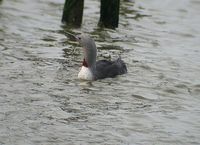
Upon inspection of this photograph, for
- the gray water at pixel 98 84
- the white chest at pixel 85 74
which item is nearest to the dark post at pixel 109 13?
the gray water at pixel 98 84

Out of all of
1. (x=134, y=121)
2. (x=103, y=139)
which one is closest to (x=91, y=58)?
(x=134, y=121)

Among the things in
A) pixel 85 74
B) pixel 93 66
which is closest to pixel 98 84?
pixel 85 74

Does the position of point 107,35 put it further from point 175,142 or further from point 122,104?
point 175,142

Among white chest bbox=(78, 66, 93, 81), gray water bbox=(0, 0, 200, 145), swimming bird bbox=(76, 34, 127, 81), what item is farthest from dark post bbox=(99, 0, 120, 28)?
white chest bbox=(78, 66, 93, 81)

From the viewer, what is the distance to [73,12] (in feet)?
52.1

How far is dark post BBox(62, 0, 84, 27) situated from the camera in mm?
15648

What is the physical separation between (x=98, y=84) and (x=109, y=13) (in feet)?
14.8

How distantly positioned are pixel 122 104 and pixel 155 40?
18.6ft

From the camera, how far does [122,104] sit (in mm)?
10438

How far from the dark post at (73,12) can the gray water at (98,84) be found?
25 centimetres

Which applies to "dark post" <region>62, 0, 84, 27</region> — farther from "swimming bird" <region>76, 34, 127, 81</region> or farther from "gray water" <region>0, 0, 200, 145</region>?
"swimming bird" <region>76, 34, 127, 81</region>

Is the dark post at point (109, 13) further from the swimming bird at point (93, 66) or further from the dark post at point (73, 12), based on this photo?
the swimming bird at point (93, 66)

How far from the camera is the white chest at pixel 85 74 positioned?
11.8 metres

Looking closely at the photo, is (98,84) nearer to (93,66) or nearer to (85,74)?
(85,74)
